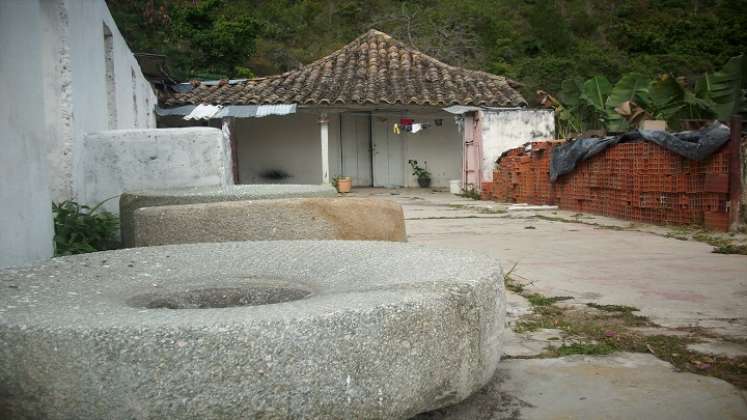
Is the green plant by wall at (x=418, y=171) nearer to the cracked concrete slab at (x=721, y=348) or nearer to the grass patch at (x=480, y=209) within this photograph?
the grass patch at (x=480, y=209)

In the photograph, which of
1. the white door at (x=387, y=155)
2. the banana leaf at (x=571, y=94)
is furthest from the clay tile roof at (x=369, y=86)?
the white door at (x=387, y=155)

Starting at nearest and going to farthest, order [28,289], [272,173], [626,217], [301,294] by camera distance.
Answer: [28,289]
[301,294]
[626,217]
[272,173]

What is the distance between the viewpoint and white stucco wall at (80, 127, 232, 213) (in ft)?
14.5

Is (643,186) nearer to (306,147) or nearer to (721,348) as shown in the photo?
(721,348)

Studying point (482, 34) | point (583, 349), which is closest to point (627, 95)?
point (583, 349)

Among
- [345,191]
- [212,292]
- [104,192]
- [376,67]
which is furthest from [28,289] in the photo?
[376,67]

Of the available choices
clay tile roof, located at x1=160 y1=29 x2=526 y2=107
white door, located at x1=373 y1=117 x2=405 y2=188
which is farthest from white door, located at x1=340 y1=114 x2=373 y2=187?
clay tile roof, located at x1=160 y1=29 x2=526 y2=107

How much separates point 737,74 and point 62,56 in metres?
8.04

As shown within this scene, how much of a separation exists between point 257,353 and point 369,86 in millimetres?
13409

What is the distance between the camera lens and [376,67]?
50.8 ft

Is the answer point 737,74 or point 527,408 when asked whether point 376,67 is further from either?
point 527,408

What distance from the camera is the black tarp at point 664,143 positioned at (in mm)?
6004

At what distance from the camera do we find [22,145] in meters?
2.69

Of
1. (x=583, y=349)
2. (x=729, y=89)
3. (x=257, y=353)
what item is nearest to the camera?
(x=257, y=353)
